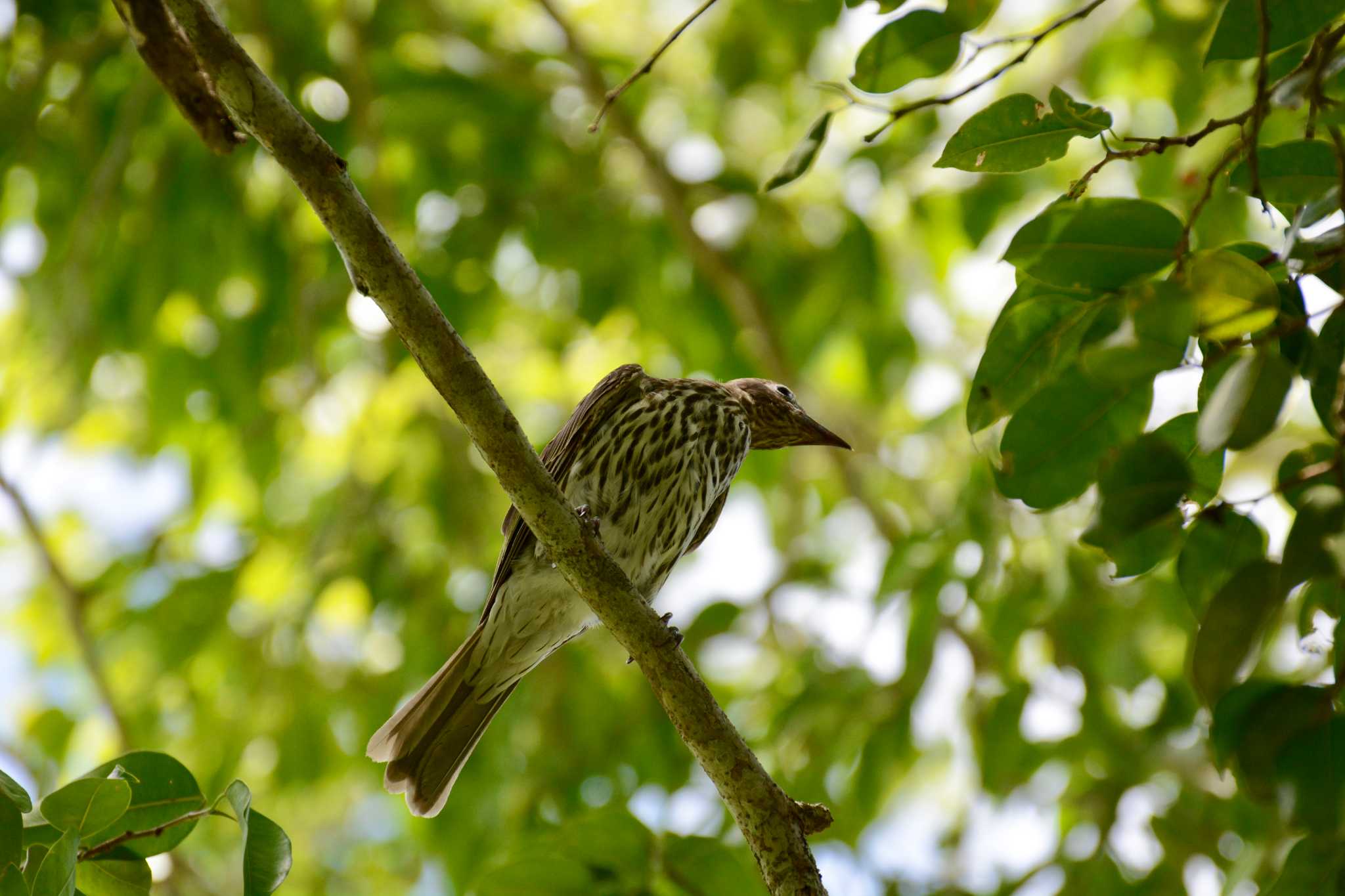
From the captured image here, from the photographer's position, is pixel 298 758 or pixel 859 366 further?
pixel 859 366

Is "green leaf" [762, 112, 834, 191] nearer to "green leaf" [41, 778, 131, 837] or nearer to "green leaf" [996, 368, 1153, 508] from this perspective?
"green leaf" [996, 368, 1153, 508]

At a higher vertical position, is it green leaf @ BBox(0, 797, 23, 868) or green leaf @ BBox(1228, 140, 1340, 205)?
green leaf @ BBox(0, 797, 23, 868)

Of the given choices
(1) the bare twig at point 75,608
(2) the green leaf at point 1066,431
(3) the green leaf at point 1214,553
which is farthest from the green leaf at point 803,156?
(1) the bare twig at point 75,608

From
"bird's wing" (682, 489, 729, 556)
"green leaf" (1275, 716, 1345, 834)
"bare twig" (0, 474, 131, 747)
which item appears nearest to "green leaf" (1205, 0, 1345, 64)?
"green leaf" (1275, 716, 1345, 834)

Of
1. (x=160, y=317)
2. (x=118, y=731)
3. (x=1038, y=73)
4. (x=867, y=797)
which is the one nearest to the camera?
(x=867, y=797)

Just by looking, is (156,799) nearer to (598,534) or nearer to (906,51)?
(598,534)

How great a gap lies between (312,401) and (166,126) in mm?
1371

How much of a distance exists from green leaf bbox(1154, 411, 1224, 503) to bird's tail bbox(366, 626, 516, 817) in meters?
1.89

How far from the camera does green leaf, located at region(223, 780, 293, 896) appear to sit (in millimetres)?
1456

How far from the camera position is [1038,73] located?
5.36 metres

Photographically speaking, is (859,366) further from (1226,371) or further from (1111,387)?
(1226,371)

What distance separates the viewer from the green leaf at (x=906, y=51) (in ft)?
5.72

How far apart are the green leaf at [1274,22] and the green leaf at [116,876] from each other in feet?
5.65

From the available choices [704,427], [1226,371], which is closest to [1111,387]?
[1226,371]
